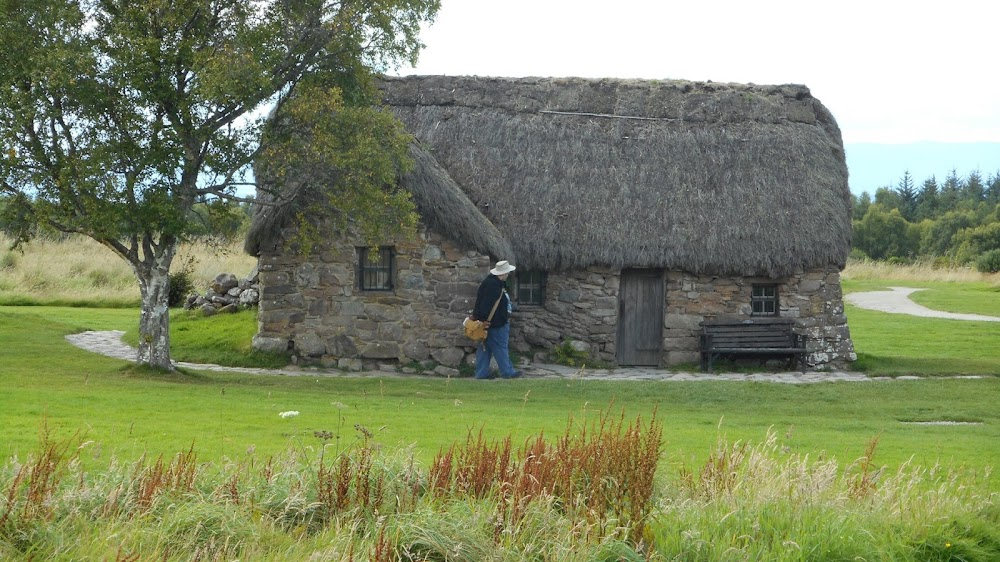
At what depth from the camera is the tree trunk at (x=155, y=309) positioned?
1698 cm

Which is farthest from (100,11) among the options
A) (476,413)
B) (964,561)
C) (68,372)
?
(964,561)

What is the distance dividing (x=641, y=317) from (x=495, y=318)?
13.8 feet

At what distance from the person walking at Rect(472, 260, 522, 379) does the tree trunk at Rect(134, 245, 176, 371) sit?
527cm

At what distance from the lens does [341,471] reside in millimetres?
8312

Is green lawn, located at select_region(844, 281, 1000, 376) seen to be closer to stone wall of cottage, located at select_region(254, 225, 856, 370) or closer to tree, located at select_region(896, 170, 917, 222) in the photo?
stone wall of cottage, located at select_region(254, 225, 856, 370)

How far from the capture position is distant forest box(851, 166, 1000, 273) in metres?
56.1

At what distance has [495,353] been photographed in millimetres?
19141

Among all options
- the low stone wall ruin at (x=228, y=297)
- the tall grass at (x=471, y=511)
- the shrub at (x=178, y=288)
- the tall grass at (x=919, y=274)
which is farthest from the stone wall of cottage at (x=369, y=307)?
the tall grass at (x=919, y=274)

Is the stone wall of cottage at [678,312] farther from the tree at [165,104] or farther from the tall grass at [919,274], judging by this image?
the tall grass at [919,274]

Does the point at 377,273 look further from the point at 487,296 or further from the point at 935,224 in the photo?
the point at 935,224

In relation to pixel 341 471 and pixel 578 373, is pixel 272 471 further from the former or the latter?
pixel 578 373

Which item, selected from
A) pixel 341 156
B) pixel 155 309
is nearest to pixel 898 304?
pixel 341 156

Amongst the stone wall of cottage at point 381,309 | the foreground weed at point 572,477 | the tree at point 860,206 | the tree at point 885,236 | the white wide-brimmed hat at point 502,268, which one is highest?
the tree at point 860,206

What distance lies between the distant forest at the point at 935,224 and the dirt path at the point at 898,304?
12.0 meters
